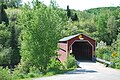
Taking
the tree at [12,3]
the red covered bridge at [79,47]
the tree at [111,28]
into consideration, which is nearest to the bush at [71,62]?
the red covered bridge at [79,47]

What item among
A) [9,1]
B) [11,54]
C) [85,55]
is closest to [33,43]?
[85,55]

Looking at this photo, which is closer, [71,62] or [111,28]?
[71,62]

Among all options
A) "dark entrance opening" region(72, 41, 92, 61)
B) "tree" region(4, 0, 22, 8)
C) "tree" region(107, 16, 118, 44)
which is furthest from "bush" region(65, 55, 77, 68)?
"tree" region(4, 0, 22, 8)

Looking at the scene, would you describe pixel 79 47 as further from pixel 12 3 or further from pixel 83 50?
pixel 12 3

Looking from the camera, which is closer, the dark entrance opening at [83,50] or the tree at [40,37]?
the tree at [40,37]

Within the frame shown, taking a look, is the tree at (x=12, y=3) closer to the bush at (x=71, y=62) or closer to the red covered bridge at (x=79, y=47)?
the red covered bridge at (x=79, y=47)

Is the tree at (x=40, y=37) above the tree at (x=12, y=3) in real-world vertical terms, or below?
below

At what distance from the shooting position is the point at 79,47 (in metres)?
36.2

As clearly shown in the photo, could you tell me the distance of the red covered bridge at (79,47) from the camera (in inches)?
1237

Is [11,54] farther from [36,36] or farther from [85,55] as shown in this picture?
[36,36]

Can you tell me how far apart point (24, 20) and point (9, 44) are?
2439 centimetres

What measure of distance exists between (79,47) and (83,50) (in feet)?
3.42

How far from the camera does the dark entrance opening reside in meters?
33.7

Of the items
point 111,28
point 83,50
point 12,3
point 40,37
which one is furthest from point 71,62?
point 12,3
